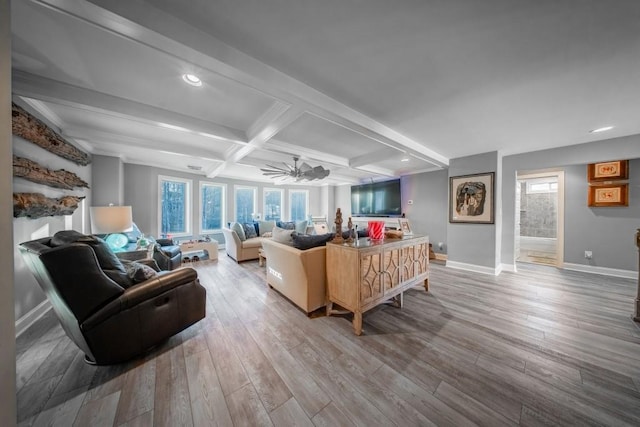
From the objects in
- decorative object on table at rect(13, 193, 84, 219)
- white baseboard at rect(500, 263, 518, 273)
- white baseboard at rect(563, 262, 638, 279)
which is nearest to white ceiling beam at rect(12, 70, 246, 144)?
decorative object on table at rect(13, 193, 84, 219)

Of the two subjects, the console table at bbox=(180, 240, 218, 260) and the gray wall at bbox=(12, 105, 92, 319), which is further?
the console table at bbox=(180, 240, 218, 260)

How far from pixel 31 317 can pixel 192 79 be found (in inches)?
119

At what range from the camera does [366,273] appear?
80.8 inches

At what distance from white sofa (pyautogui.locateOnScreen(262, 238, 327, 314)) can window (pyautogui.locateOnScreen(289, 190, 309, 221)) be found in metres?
5.17

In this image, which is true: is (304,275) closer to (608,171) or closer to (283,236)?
(283,236)

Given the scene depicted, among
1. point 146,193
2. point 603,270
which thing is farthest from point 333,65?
point 603,270

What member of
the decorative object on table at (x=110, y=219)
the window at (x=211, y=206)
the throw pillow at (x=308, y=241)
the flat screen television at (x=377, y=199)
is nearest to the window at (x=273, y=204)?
the window at (x=211, y=206)

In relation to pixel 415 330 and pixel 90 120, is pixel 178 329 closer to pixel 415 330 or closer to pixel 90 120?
pixel 415 330

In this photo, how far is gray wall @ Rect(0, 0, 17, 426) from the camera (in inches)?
34.1

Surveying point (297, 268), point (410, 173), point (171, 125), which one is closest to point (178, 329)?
point (297, 268)

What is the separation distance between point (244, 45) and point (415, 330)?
9.63ft

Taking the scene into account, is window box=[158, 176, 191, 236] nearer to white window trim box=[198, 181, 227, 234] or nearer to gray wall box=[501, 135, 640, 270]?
white window trim box=[198, 181, 227, 234]

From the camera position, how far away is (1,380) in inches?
33.7

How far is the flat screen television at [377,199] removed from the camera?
5621 mm
